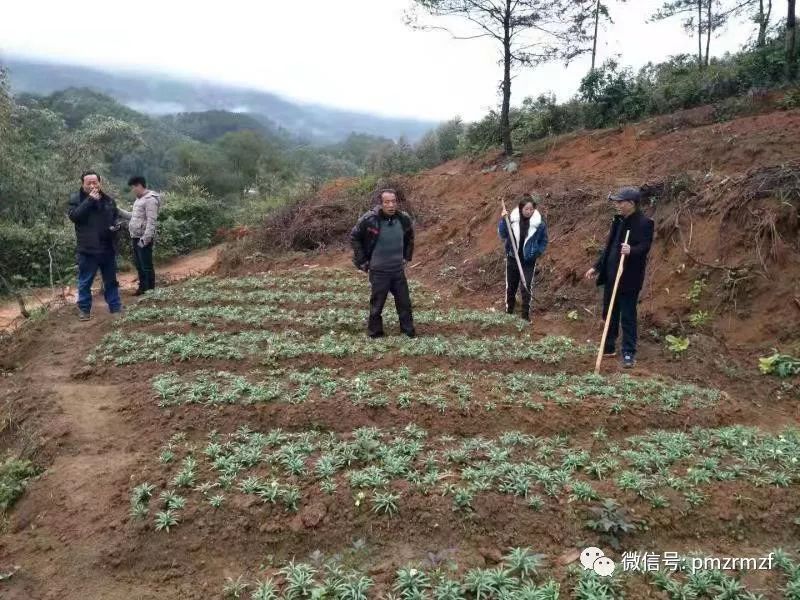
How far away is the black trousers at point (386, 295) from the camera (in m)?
7.62

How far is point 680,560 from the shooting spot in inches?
137

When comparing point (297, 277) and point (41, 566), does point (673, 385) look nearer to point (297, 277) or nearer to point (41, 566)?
point (41, 566)

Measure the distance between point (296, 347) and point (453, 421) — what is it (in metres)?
2.65

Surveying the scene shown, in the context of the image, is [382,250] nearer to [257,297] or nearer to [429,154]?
[257,297]

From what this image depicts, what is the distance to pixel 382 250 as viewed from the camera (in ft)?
24.8

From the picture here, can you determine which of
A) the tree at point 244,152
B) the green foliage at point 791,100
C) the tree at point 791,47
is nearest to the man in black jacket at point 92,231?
the green foliage at point 791,100

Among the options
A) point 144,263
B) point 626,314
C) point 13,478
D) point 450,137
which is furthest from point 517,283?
point 450,137

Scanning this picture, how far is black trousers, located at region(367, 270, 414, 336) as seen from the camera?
7.62 metres

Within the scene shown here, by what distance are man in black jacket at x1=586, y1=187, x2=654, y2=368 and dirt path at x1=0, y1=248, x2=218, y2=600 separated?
5.72 metres

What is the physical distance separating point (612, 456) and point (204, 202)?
20.2 meters

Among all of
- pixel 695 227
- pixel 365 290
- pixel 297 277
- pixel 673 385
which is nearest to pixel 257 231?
pixel 297 277

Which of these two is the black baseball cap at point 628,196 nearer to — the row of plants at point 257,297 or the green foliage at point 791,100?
the row of plants at point 257,297

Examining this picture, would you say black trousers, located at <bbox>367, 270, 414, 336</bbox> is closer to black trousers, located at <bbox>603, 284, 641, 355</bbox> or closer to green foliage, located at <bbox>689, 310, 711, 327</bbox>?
black trousers, located at <bbox>603, 284, 641, 355</bbox>

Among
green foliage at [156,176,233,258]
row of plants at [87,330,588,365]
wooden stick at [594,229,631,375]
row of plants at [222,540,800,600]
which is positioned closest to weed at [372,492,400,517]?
row of plants at [222,540,800,600]
